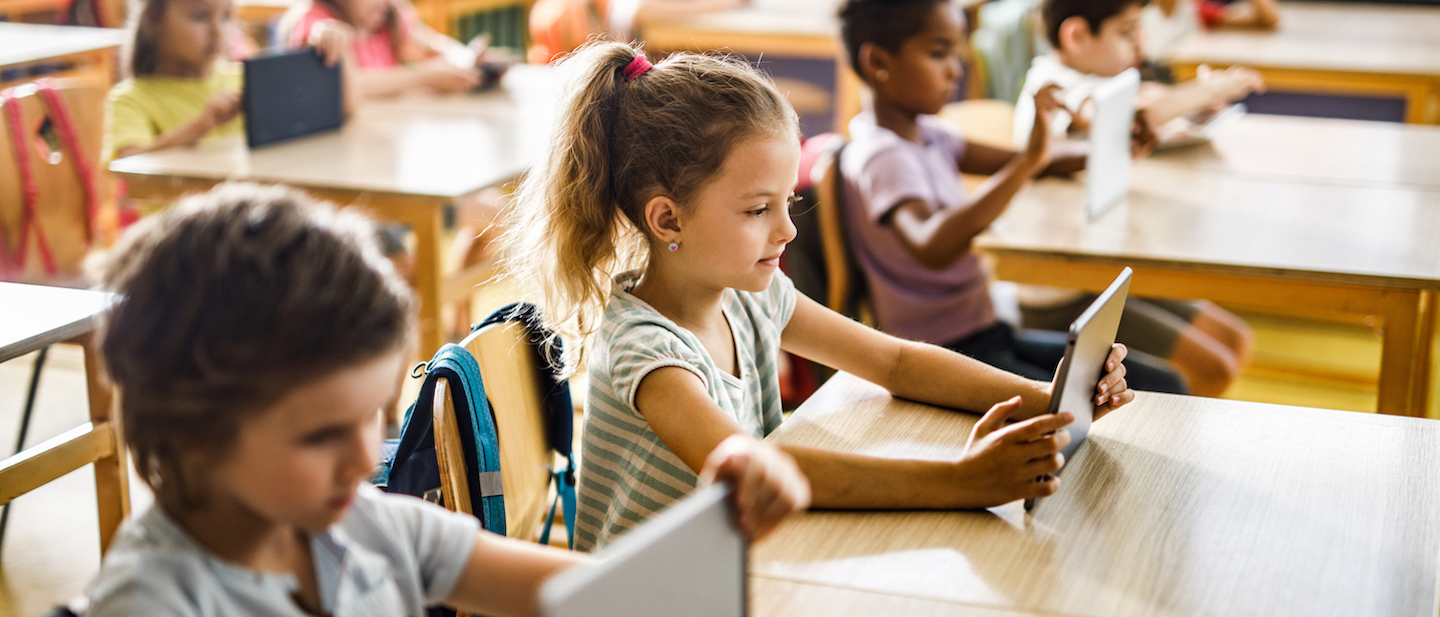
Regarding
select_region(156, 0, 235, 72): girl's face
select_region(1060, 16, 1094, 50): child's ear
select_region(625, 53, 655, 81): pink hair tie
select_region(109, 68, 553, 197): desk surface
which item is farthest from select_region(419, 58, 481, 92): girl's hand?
select_region(625, 53, 655, 81): pink hair tie

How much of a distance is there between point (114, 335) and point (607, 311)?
572 millimetres

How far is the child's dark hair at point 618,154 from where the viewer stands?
1163 millimetres

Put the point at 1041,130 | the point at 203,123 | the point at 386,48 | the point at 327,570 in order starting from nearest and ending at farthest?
the point at 327,570, the point at 1041,130, the point at 203,123, the point at 386,48

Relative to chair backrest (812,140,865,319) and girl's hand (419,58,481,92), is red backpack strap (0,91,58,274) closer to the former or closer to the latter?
girl's hand (419,58,481,92)

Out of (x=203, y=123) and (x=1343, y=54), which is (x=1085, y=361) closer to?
(x=203, y=123)

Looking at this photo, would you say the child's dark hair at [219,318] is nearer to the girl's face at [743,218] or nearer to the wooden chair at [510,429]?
the wooden chair at [510,429]

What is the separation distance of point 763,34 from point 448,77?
151 centimetres

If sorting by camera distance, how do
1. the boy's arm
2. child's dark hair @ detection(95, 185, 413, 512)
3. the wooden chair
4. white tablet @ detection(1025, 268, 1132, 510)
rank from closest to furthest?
child's dark hair @ detection(95, 185, 413, 512), the boy's arm, white tablet @ detection(1025, 268, 1132, 510), the wooden chair

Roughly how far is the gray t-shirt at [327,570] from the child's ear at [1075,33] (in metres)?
2.20

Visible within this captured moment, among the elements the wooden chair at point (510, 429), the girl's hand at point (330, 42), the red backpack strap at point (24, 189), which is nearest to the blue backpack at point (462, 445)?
the wooden chair at point (510, 429)

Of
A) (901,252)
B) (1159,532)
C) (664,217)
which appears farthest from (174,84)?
(1159,532)

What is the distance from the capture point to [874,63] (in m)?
2.09

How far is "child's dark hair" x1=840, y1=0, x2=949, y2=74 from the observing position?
2.04 meters

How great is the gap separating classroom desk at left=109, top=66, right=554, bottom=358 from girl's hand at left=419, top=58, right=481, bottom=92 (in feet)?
1.00
